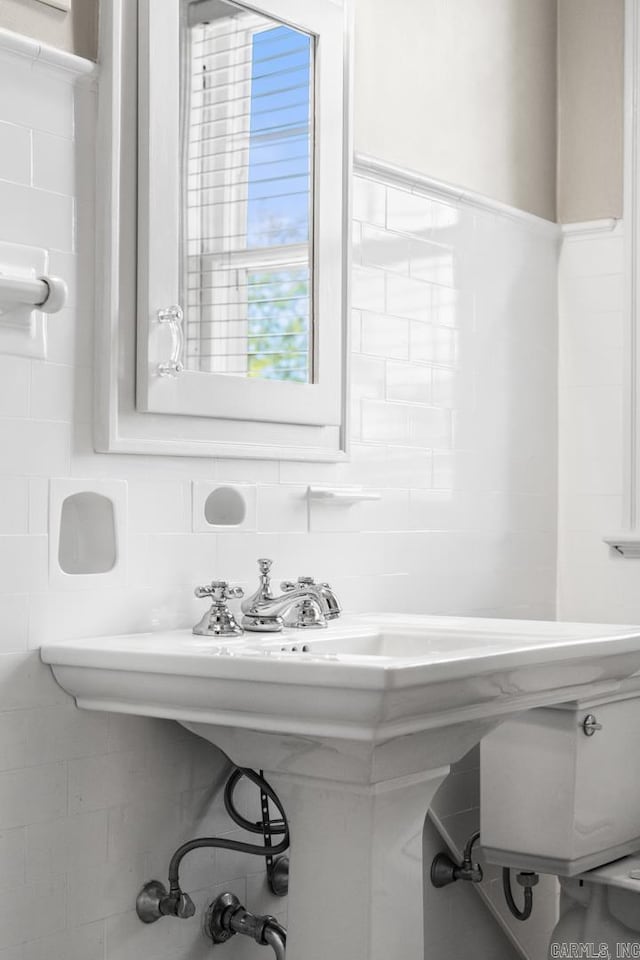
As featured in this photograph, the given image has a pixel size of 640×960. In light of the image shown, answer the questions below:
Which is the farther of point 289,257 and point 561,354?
point 561,354

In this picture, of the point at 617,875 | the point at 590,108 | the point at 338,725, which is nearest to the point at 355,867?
the point at 338,725

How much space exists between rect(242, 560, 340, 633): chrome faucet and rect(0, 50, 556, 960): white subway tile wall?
104 millimetres

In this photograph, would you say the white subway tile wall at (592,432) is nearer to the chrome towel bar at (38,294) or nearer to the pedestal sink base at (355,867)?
the pedestal sink base at (355,867)

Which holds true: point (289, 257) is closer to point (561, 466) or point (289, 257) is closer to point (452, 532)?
point (452, 532)

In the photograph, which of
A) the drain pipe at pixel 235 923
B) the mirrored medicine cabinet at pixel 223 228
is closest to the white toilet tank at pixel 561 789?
the drain pipe at pixel 235 923

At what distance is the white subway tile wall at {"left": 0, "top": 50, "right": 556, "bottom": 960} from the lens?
1.92m

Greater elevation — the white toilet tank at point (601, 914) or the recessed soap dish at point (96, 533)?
the recessed soap dish at point (96, 533)

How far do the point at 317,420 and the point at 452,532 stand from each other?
0.58m

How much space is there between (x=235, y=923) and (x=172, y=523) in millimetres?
697

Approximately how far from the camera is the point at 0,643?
1.89 m

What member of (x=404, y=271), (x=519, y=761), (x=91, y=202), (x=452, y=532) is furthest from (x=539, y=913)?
(x=91, y=202)

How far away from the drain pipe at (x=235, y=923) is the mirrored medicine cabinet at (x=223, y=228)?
0.79 m

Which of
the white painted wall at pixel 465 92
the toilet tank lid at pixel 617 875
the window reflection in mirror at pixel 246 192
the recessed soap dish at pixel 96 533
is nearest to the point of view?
the recessed soap dish at pixel 96 533

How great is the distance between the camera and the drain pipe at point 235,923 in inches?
83.4
